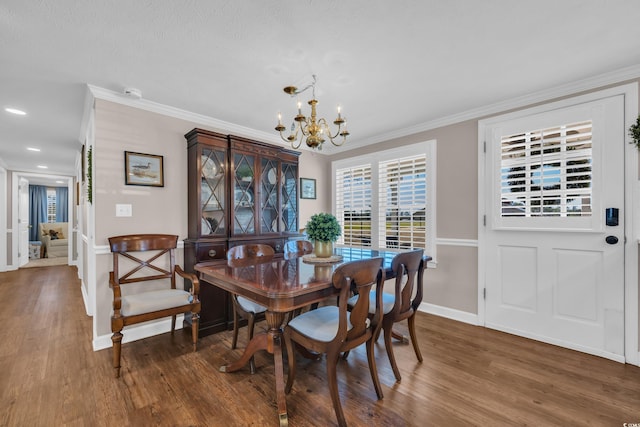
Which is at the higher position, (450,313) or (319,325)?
(319,325)

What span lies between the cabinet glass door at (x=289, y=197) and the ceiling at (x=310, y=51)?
100 centimetres

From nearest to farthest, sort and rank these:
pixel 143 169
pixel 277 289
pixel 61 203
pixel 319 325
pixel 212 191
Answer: pixel 277 289 < pixel 319 325 < pixel 143 169 < pixel 212 191 < pixel 61 203

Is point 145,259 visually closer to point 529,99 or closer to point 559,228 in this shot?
point 559,228

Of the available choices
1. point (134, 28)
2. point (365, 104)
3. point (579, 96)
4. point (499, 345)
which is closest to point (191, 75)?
point (134, 28)

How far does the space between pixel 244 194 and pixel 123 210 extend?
3.91ft

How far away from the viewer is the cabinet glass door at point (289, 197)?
370 centimetres

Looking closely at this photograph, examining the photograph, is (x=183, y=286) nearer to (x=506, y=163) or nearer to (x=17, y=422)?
(x=17, y=422)

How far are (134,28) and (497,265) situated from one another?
366 cm

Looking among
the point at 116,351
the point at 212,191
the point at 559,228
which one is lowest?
the point at 116,351

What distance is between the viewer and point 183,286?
2992 millimetres

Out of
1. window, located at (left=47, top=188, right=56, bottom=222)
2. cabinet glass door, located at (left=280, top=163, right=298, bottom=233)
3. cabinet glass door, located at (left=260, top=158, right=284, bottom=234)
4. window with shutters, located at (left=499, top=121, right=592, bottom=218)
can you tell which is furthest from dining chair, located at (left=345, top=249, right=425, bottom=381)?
window, located at (left=47, top=188, right=56, bottom=222)

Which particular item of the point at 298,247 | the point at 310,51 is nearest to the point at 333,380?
the point at 298,247

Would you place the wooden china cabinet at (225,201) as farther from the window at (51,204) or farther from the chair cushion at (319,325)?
the window at (51,204)

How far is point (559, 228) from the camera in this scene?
2.50 metres
